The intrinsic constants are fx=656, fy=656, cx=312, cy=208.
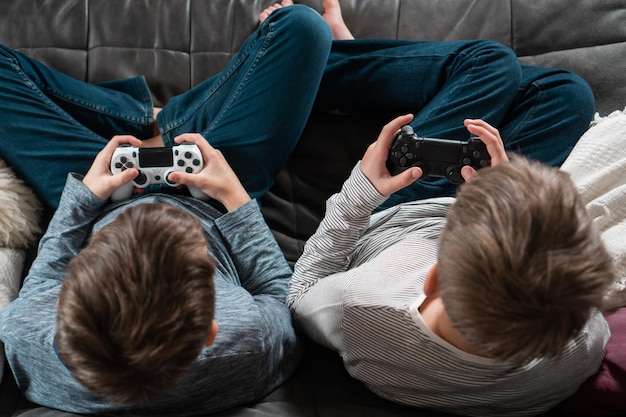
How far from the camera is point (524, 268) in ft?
2.06

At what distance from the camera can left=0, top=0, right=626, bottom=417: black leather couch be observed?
4.24 ft

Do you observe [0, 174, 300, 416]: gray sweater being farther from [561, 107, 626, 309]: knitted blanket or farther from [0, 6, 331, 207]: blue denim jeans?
[561, 107, 626, 309]: knitted blanket

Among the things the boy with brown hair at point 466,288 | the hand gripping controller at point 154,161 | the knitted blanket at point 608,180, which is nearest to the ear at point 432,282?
the boy with brown hair at point 466,288

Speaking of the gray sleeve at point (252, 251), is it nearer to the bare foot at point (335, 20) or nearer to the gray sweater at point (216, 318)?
the gray sweater at point (216, 318)

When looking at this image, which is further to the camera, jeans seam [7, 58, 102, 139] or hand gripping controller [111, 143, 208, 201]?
jeans seam [7, 58, 102, 139]

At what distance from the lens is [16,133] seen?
44.8 inches

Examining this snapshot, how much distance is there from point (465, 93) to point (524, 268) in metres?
0.59

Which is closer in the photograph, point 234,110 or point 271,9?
point 234,110

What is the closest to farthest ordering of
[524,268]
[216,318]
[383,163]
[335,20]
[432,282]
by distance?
[524,268] → [432,282] → [216,318] → [383,163] → [335,20]

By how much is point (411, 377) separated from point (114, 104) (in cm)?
74

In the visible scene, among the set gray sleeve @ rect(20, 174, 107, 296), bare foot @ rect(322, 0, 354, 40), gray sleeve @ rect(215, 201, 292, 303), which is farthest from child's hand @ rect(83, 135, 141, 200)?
bare foot @ rect(322, 0, 354, 40)

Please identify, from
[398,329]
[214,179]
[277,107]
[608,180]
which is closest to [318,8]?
[277,107]

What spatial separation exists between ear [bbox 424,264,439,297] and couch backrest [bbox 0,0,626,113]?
74 centimetres

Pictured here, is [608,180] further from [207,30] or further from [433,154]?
[207,30]
